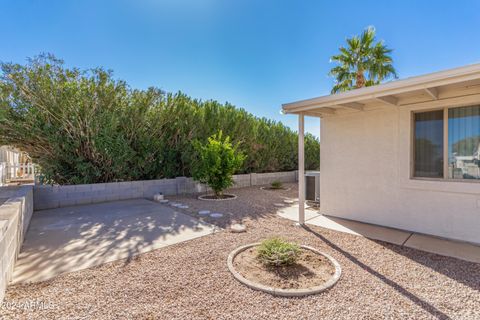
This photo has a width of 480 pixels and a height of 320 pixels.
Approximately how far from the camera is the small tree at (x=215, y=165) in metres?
8.72

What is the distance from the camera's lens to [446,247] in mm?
4141

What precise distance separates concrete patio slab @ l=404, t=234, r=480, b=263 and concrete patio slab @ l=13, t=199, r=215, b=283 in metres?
4.00

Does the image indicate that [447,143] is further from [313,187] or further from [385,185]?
[313,187]

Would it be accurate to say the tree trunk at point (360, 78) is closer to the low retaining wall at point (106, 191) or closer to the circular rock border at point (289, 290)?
the low retaining wall at point (106, 191)

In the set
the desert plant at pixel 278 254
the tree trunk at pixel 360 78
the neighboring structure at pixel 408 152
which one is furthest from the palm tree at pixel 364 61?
the desert plant at pixel 278 254

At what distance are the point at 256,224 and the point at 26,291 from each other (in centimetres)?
410

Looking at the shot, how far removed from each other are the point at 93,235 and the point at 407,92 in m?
6.57

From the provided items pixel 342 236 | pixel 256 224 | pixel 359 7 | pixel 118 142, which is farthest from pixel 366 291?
pixel 359 7

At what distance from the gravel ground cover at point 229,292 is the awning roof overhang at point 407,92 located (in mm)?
2761

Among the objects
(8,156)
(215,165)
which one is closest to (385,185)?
(215,165)

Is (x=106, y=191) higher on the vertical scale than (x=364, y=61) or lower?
lower

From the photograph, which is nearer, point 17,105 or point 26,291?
point 26,291

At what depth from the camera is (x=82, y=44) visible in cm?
799

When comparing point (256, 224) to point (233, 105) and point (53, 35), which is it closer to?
point (233, 105)
